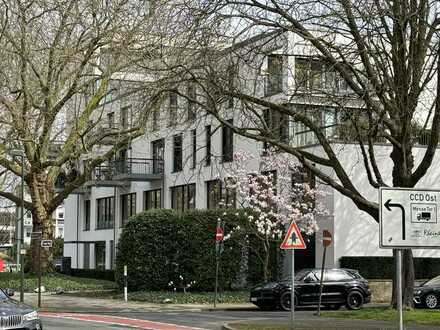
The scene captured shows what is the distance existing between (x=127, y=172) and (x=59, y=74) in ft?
53.7

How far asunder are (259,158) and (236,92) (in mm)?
18337

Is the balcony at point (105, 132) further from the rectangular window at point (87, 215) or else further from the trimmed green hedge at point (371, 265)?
the rectangular window at point (87, 215)

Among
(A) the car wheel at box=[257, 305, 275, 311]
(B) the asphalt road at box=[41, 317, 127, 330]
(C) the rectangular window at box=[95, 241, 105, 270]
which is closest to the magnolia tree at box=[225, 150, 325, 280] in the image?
(A) the car wheel at box=[257, 305, 275, 311]

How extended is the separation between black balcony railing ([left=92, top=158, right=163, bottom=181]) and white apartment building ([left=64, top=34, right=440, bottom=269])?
0.07 m

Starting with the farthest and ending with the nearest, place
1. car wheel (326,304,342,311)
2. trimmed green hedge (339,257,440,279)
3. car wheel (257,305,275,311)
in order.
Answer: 1. trimmed green hedge (339,257,440,279)
2. car wheel (326,304,342,311)
3. car wheel (257,305,275,311)

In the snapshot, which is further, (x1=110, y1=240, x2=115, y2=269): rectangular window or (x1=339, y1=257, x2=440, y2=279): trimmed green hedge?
(x1=110, y1=240, x2=115, y2=269): rectangular window

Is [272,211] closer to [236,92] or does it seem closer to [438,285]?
[438,285]

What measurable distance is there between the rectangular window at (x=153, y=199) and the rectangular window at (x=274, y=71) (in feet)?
92.2

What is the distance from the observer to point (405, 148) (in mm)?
23812

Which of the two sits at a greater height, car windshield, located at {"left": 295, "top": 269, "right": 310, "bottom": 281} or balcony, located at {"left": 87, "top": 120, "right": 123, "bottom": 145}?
balcony, located at {"left": 87, "top": 120, "right": 123, "bottom": 145}

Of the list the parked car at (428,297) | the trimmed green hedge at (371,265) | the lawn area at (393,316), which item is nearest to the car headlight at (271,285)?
the parked car at (428,297)

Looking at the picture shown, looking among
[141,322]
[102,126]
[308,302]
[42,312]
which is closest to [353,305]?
[308,302]

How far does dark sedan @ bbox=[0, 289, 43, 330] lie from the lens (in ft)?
46.1

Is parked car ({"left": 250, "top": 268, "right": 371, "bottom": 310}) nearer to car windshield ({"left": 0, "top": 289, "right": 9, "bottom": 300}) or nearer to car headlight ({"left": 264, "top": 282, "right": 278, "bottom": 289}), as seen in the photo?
car headlight ({"left": 264, "top": 282, "right": 278, "bottom": 289})
